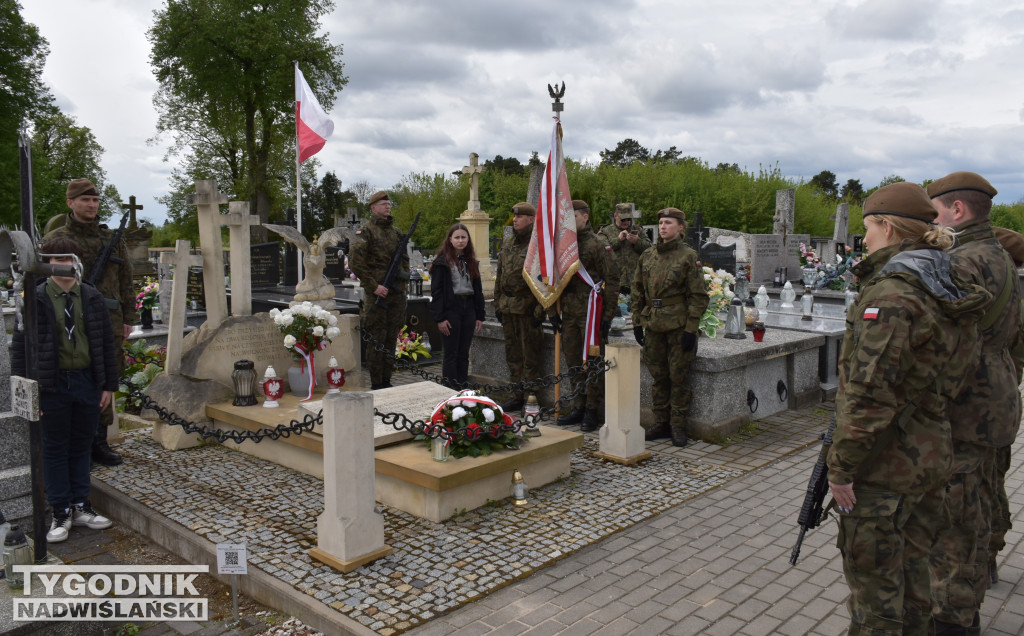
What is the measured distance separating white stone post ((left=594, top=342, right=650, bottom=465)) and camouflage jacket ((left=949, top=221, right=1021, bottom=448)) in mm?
2975

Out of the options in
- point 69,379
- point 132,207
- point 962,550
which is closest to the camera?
point 962,550

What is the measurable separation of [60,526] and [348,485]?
A: 2.32 meters

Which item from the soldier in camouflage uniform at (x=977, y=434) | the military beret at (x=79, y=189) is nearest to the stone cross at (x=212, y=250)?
the military beret at (x=79, y=189)

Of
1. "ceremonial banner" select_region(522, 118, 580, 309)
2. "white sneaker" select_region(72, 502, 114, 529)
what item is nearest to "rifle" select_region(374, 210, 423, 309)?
"ceremonial banner" select_region(522, 118, 580, 309)

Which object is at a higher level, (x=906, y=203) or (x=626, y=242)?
(x=626, y=242)

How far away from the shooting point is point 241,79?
32156mm

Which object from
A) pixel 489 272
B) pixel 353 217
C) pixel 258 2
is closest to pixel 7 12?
pixel 258 2

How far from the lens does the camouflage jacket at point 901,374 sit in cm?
287

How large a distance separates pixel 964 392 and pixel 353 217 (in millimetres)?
23617

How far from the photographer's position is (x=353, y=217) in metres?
25.6

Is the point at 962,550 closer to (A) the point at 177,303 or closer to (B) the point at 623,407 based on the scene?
(B) the point at 623,407

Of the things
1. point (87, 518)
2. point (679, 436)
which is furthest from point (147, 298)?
point (679, 436)

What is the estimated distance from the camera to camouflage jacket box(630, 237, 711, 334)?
22.2ft

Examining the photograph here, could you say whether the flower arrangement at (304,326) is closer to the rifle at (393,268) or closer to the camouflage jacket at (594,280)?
the rifle at (393,268)
